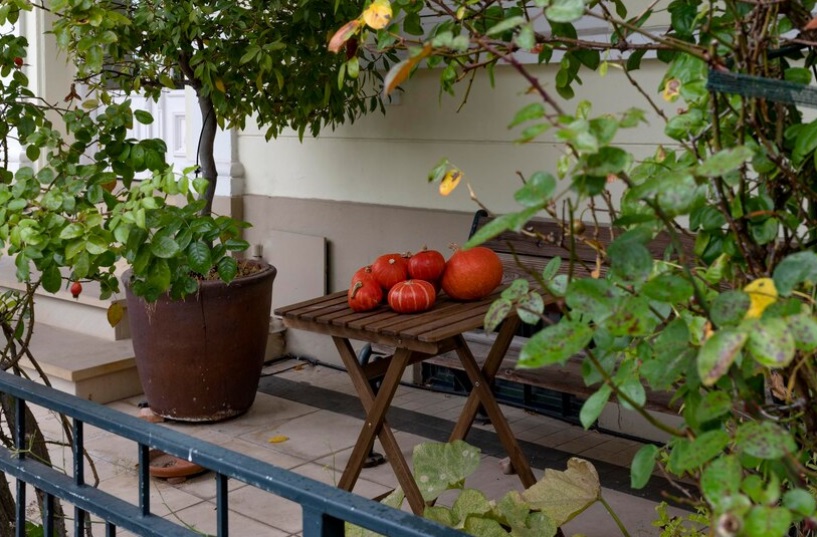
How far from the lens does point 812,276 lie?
1.13 meters

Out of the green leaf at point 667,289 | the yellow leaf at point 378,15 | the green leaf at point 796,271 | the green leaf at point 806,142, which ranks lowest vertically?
the green leaf at point 667,289

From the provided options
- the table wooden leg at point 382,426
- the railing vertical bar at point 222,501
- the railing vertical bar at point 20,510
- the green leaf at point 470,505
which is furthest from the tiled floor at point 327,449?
the railing vertical bar at point 222,501

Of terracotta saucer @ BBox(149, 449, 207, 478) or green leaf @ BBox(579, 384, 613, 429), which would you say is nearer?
green leaf @ BBox(579, 384, 613, 429)

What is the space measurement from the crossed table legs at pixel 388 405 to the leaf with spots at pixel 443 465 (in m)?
0.67

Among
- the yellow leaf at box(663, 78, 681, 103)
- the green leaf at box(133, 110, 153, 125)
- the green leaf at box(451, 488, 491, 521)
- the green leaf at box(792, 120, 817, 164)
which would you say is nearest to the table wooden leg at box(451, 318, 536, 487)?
the green leaf at box(451, 488, 491, 521)

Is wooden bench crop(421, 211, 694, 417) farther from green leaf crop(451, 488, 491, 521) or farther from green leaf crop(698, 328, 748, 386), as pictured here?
green leaf crop(698, 328, 748, 386)

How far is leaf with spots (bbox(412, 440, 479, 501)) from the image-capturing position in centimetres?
304

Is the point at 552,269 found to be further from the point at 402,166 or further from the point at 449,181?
the point at 402,166

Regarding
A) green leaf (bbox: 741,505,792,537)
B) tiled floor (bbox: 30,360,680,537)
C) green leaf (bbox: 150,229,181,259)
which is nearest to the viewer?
green leaf (bbox: 741,505,792,537)

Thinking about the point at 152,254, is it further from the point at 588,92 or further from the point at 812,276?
the point at 588,92

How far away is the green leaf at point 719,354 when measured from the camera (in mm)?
1006

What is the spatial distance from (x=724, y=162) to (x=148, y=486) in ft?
3.88

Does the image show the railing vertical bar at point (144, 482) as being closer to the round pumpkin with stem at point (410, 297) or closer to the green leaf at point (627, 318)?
the green leaf at point (627, 318)

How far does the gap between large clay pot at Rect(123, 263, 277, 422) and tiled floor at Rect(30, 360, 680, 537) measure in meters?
0.15
